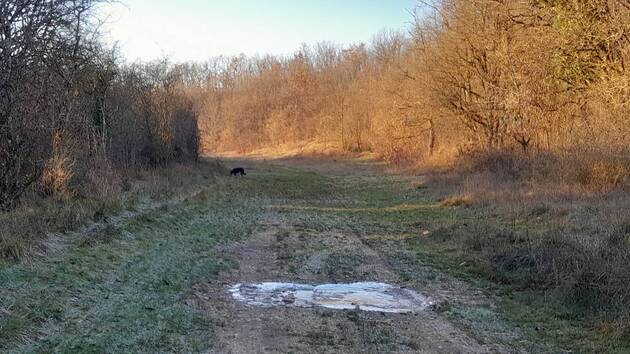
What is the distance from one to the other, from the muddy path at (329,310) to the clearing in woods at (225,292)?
0.06 feet

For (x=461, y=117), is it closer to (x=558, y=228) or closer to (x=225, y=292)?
(x=558, y=228)

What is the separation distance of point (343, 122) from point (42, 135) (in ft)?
143

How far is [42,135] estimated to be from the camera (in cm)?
1113

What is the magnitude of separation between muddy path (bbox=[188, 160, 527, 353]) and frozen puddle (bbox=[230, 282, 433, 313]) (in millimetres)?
222

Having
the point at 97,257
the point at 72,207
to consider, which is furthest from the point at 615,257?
the point at 72,207

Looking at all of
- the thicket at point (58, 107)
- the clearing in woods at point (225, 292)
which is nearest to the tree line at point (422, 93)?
the thicket at point (58, 107)

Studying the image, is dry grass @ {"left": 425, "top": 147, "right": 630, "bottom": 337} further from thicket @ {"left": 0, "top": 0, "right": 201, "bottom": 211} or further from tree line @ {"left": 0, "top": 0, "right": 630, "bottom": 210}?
thicket @ {"left": 0, "top": 0, "right": 201, "bottom": 211}

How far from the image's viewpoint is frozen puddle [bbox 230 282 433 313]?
7434 millimetres

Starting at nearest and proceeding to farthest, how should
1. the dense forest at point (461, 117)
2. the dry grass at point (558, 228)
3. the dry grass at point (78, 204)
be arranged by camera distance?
the dry grass at point (558, 228), the dry grass at point (78, 204), the dense forest at point (461, 117)

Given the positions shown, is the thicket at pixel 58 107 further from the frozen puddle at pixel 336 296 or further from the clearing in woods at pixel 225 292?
the frozen puddle at pixel 336 296

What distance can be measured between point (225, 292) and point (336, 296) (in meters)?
1.60

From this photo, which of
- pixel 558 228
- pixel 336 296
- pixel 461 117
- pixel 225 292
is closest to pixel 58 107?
pixel 225 292

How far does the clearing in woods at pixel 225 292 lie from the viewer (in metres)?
5.79

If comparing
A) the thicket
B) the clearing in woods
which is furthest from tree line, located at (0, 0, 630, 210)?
the clearing in woods
